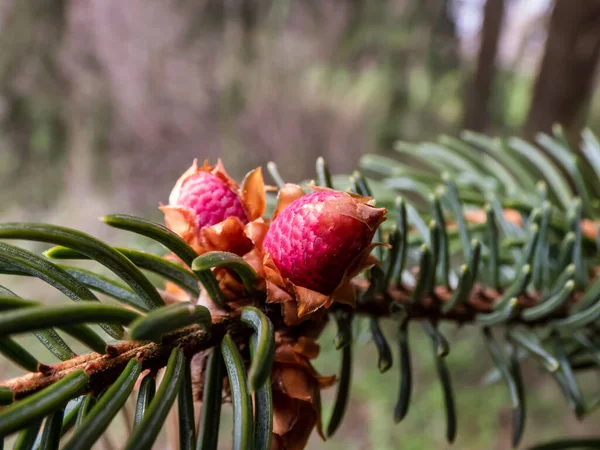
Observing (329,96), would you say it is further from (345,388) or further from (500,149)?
(345,388)

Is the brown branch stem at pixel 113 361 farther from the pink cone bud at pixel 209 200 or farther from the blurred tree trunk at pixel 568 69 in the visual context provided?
the blurred tree trunk at pixel 568 69

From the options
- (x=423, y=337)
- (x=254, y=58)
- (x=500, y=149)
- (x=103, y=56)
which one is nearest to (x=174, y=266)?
(x=500, y=149)

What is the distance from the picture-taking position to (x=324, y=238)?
186 mm

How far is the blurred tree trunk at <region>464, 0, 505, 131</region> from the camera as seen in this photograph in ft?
3.11

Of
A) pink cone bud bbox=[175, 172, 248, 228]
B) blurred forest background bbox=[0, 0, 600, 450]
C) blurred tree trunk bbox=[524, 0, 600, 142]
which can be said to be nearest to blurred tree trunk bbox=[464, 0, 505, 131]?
blurred forest background bbox=[0, 0, 600, 450]

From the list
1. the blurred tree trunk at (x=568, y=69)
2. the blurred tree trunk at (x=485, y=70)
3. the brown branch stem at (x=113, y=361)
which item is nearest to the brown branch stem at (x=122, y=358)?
the brown branch stem at (x=113, y=361)

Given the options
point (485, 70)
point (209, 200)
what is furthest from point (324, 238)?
point (485, 70)

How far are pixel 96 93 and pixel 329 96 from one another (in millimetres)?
623

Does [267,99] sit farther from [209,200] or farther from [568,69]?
[209,200]

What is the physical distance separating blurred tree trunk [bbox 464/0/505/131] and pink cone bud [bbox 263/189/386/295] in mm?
937

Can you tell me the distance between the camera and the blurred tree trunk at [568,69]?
0.62 m

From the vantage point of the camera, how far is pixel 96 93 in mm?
1176

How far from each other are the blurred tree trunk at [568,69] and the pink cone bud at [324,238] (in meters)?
0.62

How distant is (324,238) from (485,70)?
0.96m
